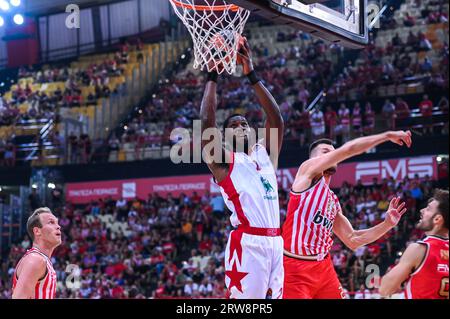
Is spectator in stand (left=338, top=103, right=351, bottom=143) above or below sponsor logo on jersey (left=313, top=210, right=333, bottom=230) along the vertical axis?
above

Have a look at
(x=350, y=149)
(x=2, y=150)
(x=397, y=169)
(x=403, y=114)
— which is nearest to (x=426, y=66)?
(x=403, y=114)

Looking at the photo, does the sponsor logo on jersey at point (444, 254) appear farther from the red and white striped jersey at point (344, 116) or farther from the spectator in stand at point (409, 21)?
the spectator in stand at point (409, 21)

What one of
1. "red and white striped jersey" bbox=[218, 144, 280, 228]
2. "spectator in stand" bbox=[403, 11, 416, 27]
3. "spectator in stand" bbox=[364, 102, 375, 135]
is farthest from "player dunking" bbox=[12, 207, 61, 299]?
"spectator in stand" bbox=[403, 11, 416, 27]

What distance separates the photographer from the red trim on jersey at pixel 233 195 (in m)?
6.06

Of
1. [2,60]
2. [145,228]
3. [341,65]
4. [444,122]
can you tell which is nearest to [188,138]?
[145,228]

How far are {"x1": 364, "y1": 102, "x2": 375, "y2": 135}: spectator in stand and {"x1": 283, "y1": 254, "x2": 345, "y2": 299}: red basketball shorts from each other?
12.3 metres

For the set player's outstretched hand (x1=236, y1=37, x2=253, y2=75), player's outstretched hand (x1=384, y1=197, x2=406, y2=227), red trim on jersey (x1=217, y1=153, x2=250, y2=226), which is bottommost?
player's outstretched hand (x1=384, y1=197, x2=406, y2=227)

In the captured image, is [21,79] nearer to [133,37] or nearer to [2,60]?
[2,60]

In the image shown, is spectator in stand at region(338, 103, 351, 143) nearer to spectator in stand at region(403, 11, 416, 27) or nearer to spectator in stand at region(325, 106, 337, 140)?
spectator in stand at region(325, 106, 337, 140)

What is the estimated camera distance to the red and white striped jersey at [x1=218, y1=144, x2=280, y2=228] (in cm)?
607

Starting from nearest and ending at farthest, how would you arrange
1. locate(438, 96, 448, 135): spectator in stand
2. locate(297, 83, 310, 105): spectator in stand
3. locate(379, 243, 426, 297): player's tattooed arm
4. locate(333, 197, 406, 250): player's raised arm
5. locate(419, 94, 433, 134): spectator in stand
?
locate(379, 243, 426, 297): player's tattooed arm, locate(333, 197, 406, 250): player's raised arm, locate(438, 96, 448, 135): spectator in stand, locate(419, 94, 433, 134): spectator in stand, locate(297, 83, 310, 105): spectator in stand

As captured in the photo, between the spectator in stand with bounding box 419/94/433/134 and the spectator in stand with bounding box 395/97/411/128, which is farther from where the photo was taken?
the spectator in stand with bounding box 395/97/411/128

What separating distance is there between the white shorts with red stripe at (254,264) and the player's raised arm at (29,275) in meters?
1.65
